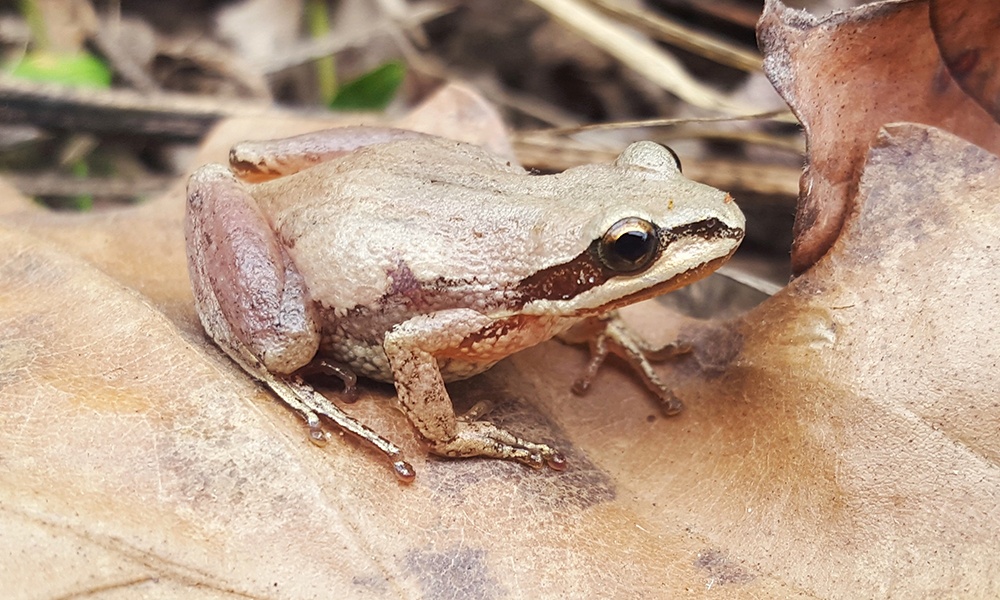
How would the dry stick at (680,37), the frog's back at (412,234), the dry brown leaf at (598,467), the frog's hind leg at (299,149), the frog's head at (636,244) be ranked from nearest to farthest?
the dry brown leaf at (598,467)
the frog's head at (636,244)
the frog's back at (412,234)
the frog's hind leg at (299,149)
the dry stick at (680,37)

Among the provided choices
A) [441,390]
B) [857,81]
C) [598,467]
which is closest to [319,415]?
[441,390]

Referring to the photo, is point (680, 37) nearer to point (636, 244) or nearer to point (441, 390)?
point (636, 244)

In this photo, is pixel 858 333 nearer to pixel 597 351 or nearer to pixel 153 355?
pixel 597 351

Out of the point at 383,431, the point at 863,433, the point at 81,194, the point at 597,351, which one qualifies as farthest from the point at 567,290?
the point at 81,194

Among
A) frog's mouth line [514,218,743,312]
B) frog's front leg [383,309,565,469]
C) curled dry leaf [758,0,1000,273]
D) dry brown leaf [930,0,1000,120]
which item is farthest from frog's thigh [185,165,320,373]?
dry brown leaf [930,0,1000,120]

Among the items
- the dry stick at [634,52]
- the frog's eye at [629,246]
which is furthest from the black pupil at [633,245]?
the dry stick at [634,52]

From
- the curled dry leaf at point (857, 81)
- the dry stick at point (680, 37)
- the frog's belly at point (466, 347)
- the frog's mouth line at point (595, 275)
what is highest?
the curled dry leaf at point (857, 81)

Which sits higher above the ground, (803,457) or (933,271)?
(933,271)

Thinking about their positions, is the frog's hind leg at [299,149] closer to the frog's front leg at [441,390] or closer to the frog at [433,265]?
the frog at [433,265]

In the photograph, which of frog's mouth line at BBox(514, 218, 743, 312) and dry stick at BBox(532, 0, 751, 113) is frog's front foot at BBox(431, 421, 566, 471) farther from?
dry stick at BBox(532, 0, 751, 113)
